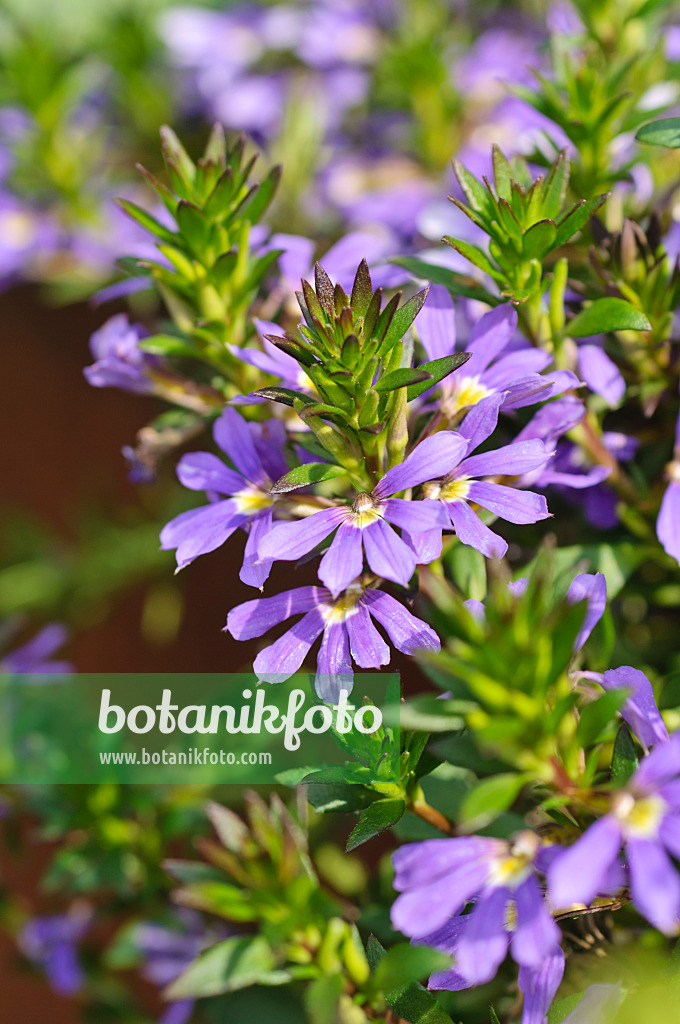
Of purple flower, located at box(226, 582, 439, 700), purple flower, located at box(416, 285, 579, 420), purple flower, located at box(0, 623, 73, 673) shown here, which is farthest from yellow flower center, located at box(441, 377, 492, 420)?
purple flower, located at box(0, 623, 73, 673)

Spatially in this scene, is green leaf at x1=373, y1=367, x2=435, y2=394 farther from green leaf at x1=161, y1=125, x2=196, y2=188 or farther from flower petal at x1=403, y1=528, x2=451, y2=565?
green leaf at x1=161, y1=125, x2=196, y2=188

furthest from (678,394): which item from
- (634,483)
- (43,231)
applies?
(43,231)

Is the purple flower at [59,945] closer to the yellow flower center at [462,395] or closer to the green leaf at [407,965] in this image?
the green leaf at [407,965]

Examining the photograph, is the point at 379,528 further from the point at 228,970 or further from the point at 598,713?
the point at 228,970

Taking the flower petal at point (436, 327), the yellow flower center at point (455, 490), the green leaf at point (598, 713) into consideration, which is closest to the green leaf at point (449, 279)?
the flower petal at point (436, 327)

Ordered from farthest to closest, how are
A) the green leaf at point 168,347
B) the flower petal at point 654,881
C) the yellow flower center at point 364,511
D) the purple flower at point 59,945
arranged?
1. the purple flower at point 59,945
2. the green leaf at point 168,347
3. the yellow flower center at point 364,511
4. the flower petal at point 654,881

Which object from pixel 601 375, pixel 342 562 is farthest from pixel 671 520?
pixel 342 562

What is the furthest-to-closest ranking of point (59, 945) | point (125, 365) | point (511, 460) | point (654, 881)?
point (59, 945), point (125, 365), point (511, 460), point (654, 881)
